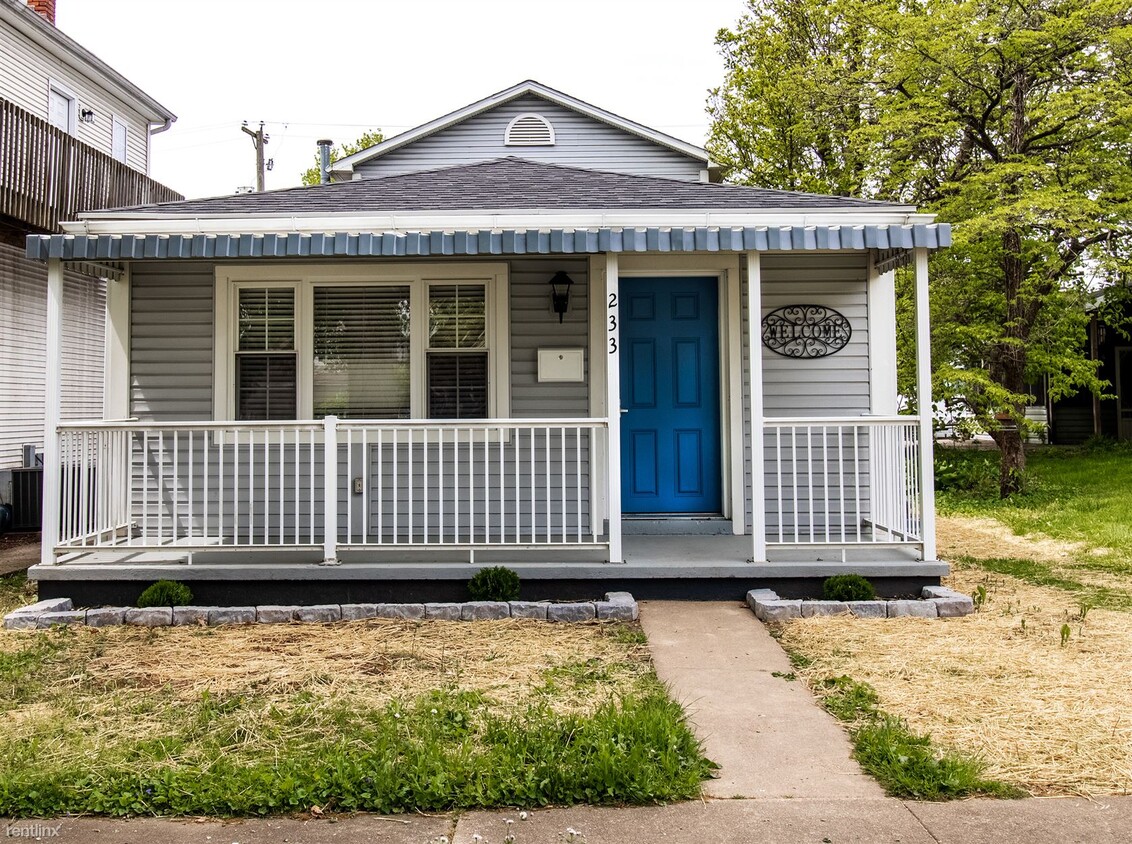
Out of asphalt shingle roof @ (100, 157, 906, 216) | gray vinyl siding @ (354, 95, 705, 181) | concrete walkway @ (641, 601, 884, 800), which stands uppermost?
gray vinyl siding @ (354, 95, 705, 181)

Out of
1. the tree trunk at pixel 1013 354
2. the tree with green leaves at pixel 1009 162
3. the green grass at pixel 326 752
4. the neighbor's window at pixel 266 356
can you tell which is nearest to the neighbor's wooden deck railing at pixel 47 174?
the neighbor's window at pixel 266 356

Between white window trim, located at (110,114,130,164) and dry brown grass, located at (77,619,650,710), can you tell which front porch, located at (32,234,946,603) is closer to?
dry brown grass, located at (77,619,650,710)

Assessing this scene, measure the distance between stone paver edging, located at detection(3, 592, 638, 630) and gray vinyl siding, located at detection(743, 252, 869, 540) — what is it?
2.18 m

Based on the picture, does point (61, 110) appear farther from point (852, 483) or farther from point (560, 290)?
point (852, 483)

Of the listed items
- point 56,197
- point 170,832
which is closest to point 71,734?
point 170,832

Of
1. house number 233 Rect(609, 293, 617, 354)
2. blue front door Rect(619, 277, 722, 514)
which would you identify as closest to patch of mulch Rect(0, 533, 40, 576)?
blue front door Rect(619, 277, 722, 514)

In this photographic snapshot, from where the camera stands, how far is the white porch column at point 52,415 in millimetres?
5758

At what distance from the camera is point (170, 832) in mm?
2777

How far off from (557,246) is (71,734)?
12.4 ft

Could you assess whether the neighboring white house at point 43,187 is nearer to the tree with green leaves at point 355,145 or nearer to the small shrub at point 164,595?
the small shrub at point 164,595

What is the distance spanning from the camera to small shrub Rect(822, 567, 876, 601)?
18.5 feet

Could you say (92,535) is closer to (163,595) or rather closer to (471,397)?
(163,595)

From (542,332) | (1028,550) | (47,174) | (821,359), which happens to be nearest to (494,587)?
(542,332)

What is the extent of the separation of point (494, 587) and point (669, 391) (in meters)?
2.43
